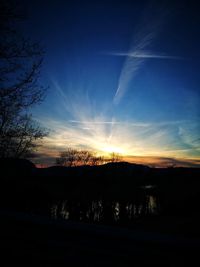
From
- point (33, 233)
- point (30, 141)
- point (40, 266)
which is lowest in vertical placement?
point (40, 266)

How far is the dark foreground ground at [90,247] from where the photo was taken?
2166 millimetres

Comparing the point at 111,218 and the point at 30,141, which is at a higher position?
the point at 30,141

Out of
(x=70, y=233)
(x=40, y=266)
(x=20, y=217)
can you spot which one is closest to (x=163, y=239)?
(x=70, y=233)

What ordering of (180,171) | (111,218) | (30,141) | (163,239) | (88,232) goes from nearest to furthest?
1. (163,239)
2. (88,232)
3. (30,141)
4. (111,218)
5. (180,171)

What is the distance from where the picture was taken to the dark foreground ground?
85.3 inches

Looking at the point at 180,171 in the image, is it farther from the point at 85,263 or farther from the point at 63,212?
the point at 85,263

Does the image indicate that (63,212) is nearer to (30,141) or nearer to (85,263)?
(30,141)

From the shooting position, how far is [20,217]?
136 inches

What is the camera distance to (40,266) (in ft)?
6.96

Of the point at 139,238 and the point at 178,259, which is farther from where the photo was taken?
the point at 139,238

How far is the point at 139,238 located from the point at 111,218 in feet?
40.4

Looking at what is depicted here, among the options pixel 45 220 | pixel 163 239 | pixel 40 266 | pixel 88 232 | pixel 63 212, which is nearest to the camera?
pixel 40 266

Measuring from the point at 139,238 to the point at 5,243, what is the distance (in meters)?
1.72

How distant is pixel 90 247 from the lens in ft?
8.00
